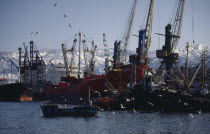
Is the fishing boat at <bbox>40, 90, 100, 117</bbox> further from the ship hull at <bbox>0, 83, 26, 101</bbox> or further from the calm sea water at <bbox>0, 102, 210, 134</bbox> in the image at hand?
the ship hull at <bbox>0, 83, 26, 101</bbox>

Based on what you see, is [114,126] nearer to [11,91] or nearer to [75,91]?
[75,91]

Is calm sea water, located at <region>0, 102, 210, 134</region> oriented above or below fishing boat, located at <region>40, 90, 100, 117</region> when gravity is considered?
below

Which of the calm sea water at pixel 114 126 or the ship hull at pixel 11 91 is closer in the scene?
the calm sea water at pixel 114 126

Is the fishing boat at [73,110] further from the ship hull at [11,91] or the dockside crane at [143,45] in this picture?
the ship hull at [11,91]

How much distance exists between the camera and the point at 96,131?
187 ft

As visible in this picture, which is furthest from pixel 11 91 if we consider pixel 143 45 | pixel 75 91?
pixel 143 45

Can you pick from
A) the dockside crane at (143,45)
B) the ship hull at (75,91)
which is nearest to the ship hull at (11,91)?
the ship hull at (75,91)

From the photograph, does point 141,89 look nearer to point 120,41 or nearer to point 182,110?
point 182,110

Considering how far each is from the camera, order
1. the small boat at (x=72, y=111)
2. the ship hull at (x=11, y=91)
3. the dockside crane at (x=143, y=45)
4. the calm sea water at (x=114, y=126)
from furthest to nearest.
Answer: the ship hull at (x=11, y=91) < the dockside crane at (x=143, y=45) < the small boat at (x=72, y=111) < the calm sea water at (x=114, y=126)

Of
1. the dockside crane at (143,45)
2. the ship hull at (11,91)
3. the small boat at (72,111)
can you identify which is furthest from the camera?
the ship hull at (11,91)

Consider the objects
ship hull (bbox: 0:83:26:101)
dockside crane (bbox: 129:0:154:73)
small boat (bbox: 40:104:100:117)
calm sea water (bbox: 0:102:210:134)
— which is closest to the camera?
calm sea water (bbox: 0:102:210:134)

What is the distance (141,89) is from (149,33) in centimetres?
2627

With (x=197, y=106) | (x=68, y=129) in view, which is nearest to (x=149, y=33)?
(x=197, y=106)

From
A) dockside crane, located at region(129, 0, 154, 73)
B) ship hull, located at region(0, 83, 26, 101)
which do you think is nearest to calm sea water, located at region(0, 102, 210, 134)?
dockside crane, located at region(129, 0, 154, 73)
